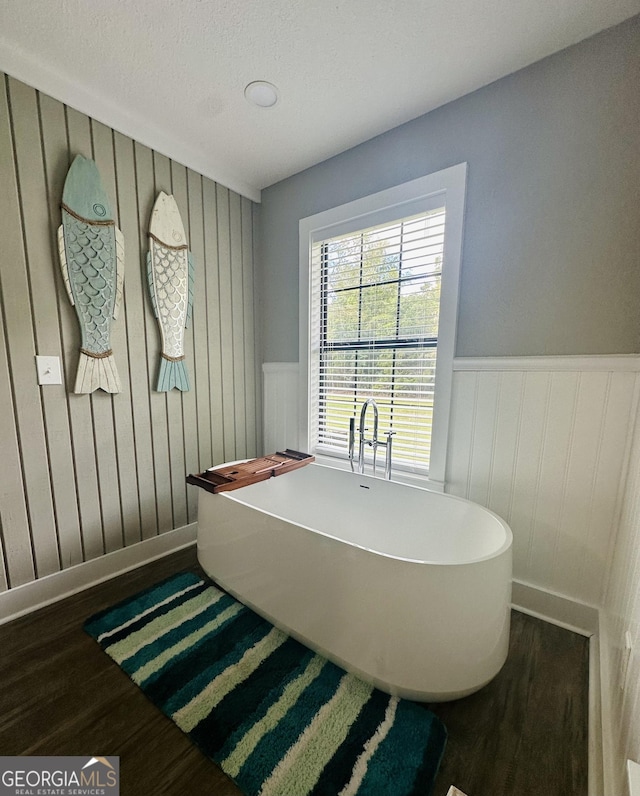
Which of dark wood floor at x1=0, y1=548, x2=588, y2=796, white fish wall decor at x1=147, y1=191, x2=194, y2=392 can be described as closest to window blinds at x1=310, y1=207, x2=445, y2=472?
white fish wall decor at x1=147, y1=191, x2=194, y2=392

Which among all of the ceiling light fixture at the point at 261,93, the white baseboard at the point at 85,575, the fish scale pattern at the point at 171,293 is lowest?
the white baseboard at the point at 85,575

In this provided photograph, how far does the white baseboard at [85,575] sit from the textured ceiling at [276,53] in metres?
2.45

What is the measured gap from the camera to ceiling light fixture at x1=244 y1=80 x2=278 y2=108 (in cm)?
161

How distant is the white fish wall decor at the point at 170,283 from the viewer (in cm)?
199

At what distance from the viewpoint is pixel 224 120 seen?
185 centimetres

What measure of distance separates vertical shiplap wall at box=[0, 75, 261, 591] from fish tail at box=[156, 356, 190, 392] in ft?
0.17

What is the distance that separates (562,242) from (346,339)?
130 centimetres

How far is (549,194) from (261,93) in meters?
1.51

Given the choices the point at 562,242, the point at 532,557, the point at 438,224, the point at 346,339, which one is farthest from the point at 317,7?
the point at 532,557

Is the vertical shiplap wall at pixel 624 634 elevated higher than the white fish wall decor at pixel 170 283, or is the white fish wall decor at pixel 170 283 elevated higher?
the white fish wall decor at pixel 170 283

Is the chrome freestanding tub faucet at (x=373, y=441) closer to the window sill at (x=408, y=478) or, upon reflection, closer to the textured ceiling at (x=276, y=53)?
the window sill at (x=408, y=478)
